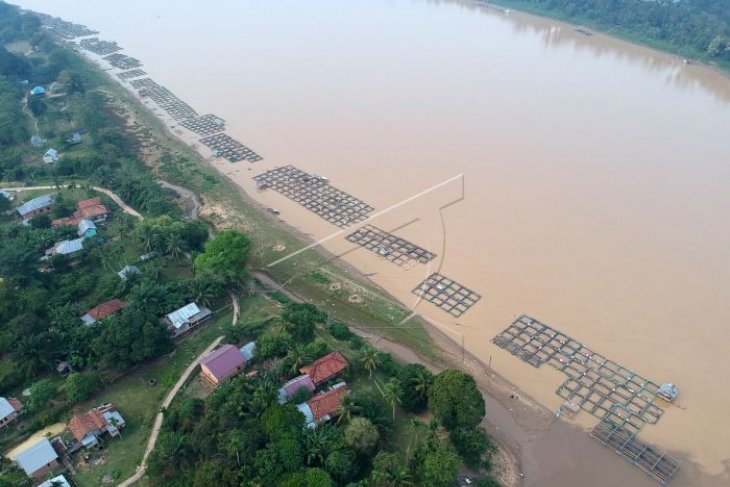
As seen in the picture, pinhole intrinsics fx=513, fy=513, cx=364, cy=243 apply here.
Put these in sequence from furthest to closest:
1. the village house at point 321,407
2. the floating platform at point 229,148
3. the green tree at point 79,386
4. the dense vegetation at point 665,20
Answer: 1. the dense vegetation at point 665,20
2. the floating platform at point 229,148
3. the green tree at point 79,386
4. the village house at point 321,407

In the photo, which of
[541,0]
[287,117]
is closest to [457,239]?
[287,117]

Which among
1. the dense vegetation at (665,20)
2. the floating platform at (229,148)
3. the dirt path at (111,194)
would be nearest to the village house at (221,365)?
the dirt path at (111,194)

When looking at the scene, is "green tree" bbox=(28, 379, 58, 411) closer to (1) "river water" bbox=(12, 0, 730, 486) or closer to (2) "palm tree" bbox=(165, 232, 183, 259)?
(2) "palm tree" bbox=(165, 232, 183, 259)

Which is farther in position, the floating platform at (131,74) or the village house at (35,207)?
the floating platform at (131,74)

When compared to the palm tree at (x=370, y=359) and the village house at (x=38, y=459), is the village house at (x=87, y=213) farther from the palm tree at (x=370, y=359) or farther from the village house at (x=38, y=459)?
the palm tree at (x=370, y=359)

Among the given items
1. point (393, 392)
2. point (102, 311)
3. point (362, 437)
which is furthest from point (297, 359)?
point (102, 311)

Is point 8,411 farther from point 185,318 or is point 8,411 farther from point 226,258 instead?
point 226,258

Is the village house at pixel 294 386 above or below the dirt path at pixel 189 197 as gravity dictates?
above
